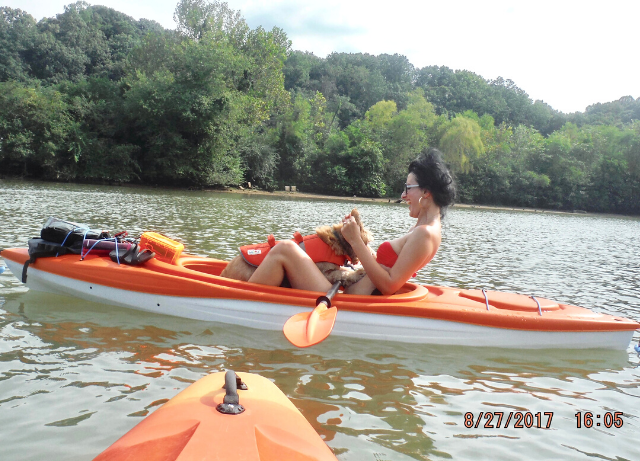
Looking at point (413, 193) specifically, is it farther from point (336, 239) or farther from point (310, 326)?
point (310, 326)

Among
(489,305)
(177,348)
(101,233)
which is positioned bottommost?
(177,348)

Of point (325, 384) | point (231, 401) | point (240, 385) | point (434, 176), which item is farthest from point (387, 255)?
point (231, 401)

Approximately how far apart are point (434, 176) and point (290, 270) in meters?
1.36

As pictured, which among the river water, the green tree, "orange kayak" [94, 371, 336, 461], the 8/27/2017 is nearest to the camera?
"orange kayak" [94, 371, 336, 461]

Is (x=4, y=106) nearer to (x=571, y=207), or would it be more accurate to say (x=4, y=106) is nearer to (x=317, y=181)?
(x=317, y=181)

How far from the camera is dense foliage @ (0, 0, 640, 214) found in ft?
91.8

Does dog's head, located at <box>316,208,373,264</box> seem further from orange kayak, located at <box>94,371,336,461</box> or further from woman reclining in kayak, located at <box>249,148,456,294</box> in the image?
orange kayak, located at <box>94,371,336,461</box>

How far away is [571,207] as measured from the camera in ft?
135

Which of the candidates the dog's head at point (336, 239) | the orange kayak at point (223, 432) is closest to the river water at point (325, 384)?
the orange kayak at point (223, 432)

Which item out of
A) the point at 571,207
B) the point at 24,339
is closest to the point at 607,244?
the point at 24,339

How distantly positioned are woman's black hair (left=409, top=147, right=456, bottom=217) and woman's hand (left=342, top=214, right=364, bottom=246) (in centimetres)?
67

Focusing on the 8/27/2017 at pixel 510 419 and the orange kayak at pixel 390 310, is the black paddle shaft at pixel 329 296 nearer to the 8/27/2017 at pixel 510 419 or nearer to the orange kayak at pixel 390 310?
the orange kayak at pixel 390 310

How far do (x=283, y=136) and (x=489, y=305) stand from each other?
1388 inches
